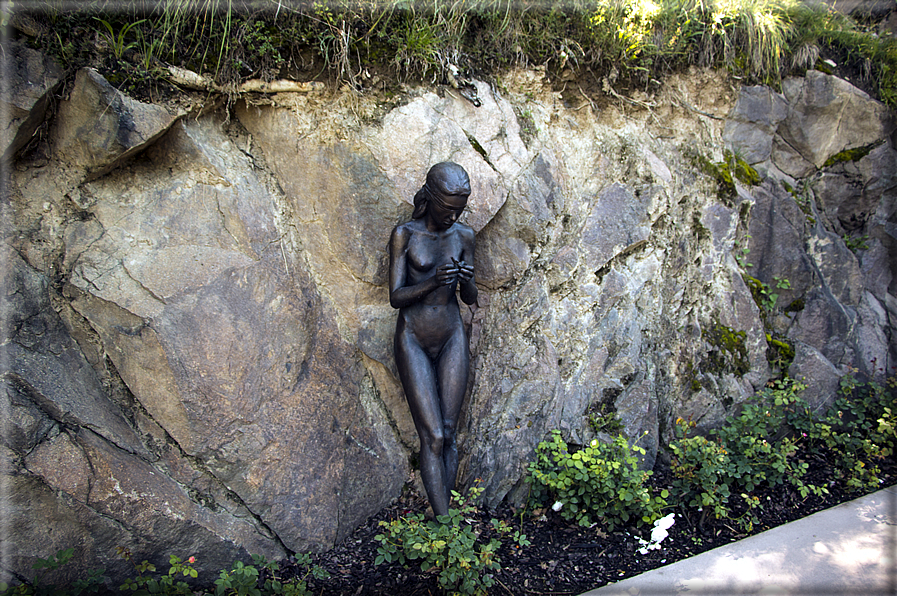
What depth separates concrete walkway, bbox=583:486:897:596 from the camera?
8.08 ft

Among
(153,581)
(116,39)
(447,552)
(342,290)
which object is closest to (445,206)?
(342,290)

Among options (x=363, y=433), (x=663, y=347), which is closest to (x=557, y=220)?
(x=663, y=347)

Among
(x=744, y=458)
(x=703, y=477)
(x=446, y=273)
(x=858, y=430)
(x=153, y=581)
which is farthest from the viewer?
(x=858, y=430)

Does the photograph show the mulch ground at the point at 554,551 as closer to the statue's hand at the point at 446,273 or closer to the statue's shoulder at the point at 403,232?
the statue's hand at the point at 446,273

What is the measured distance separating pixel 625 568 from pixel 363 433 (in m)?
1.62

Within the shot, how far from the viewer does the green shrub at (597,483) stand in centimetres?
292

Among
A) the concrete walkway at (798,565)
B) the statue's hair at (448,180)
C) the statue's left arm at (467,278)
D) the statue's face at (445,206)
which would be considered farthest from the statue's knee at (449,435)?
the statue's hair at (448,180)

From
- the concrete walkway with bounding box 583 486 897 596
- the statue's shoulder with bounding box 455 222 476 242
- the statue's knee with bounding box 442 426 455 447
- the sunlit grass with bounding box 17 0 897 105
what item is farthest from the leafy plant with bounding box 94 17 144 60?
the concrete walkway with bounding box 583 486 897 596

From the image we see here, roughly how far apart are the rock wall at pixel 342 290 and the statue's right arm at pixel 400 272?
0.81 feet

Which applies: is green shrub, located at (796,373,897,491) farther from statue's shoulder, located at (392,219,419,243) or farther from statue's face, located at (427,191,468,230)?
statue's shoulder, located at (392,219,419,243)

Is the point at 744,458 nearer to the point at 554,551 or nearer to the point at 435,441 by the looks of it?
the point at 554,551

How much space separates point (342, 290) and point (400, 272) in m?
0.47

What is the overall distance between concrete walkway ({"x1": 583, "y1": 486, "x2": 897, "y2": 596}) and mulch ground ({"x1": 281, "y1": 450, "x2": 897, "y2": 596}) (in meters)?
0.11

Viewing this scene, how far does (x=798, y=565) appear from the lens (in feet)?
8.55
